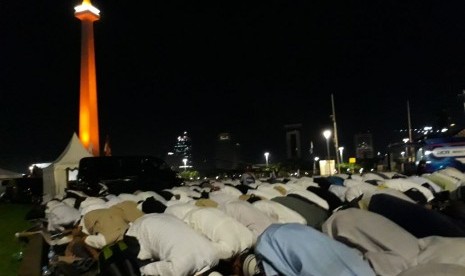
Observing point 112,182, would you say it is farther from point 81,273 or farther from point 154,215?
point 154,215

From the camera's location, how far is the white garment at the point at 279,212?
7.37 metres

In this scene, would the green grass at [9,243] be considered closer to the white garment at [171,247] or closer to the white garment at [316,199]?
the white garment at [171,247]

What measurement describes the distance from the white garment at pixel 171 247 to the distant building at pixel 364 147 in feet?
94.9

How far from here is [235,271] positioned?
6000 mm

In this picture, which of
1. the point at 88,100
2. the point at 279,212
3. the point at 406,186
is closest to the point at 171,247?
the point at 279,212

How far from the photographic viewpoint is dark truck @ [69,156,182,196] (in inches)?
587

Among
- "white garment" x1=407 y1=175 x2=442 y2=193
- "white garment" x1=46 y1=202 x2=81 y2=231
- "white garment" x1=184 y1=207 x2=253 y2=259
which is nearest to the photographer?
"white garment" x1=184 y1=207 x2=253 y2=259

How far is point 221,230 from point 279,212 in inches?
68.2

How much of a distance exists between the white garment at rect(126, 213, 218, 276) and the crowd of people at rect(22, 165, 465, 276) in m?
0.01

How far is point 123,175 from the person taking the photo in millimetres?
15781

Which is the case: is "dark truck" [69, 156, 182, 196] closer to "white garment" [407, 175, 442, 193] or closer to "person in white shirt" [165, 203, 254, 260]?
"white garment" [407, 175, 442, 193]

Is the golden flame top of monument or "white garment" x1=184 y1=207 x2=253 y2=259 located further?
the golden flame top of monument

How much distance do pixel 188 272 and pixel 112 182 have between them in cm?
1002

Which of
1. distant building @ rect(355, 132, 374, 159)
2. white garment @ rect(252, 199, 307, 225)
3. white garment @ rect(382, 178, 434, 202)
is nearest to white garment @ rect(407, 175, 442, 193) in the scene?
white garment @ rect(382, 178, 434, 202)
